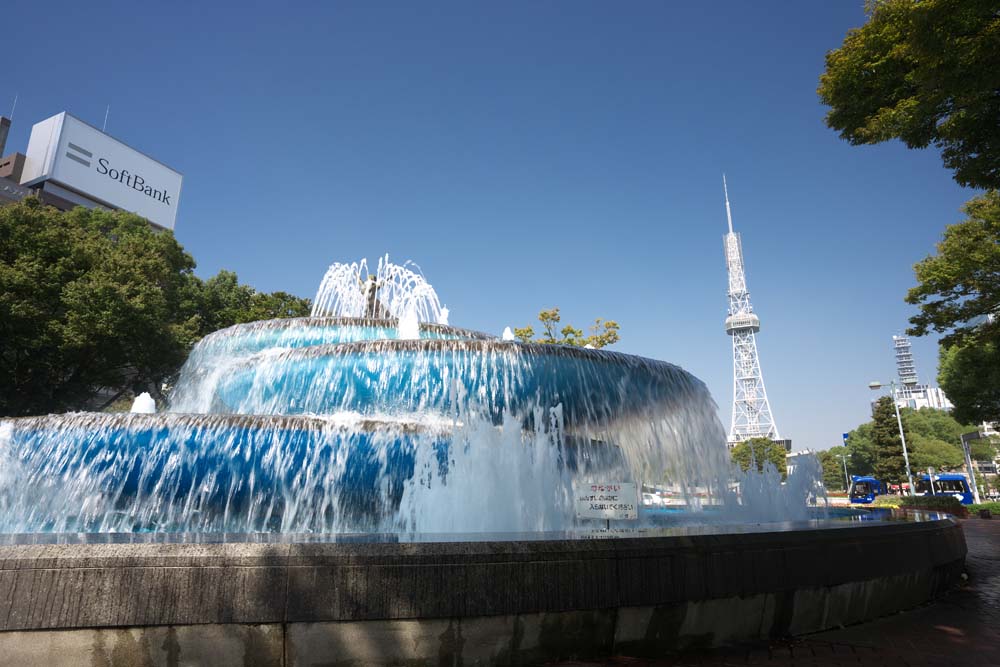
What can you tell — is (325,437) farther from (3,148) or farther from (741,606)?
(3,148)

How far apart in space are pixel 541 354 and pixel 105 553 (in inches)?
284

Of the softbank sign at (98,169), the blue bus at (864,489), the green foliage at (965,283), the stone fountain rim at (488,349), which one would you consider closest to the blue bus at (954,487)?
the blue bus at (864,489)

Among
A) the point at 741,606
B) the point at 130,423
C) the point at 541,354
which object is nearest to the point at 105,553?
the point at 741,606

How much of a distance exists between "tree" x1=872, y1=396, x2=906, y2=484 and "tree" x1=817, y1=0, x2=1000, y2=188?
2004 inches

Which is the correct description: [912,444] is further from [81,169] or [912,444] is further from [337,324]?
[81,169]

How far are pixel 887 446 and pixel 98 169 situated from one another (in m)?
86.1

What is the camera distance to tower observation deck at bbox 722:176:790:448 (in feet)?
406

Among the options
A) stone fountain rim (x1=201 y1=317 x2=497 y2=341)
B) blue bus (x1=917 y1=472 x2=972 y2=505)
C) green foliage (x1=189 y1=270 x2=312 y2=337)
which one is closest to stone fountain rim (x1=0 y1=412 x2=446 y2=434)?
stone fountain rim (x1=201 y1=317 x2=497 y2=341)

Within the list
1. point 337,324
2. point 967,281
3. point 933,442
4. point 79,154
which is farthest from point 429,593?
point 933,442

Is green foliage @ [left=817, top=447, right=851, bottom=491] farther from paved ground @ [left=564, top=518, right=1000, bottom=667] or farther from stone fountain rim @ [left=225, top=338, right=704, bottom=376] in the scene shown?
paved ground @ [left=564, top=518, right=1000, bottom=667]

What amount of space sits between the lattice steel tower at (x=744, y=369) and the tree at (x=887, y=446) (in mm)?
68773

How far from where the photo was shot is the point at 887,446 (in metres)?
52.4

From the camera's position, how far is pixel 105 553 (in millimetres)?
3111

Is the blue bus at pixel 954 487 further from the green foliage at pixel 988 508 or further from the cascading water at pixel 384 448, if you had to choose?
the cascading water at pixel 384 448
